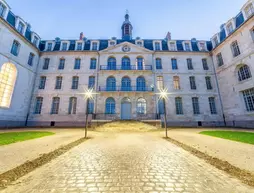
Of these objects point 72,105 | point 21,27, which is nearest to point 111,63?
point 72,105

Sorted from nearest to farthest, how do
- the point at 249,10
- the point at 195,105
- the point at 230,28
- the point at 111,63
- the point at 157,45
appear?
the point at 249,10
the point at 230,28
the point at 195,105
the point at 111,63
the point at 157,45

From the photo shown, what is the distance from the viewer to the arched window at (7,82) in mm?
14188

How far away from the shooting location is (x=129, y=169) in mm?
3150

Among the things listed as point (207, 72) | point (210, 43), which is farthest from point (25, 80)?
point (210, 43)

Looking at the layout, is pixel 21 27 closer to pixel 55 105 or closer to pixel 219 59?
pixel 55 105

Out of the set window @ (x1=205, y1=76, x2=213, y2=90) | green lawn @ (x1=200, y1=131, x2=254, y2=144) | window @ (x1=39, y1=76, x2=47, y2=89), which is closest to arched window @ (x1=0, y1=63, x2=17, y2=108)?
window @ (x1=39, y1=76, x2=47, y2=89)

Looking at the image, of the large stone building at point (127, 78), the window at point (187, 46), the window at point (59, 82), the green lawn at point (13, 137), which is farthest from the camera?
the window at point (187, 46)

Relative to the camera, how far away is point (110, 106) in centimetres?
1848

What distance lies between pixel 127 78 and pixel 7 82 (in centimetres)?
1631

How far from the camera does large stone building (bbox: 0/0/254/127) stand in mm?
15047

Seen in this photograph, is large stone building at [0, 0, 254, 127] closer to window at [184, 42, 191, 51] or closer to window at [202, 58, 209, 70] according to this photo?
window at [202, 58, 209, 70]

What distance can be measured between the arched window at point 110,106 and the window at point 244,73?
59.3ft

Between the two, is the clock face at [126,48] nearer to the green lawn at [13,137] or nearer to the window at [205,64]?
the window at [205,64]

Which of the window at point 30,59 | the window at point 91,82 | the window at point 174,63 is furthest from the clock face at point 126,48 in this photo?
the window at point 30,59
